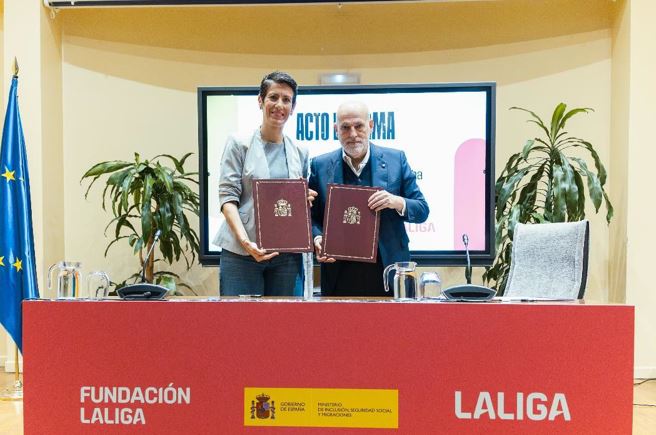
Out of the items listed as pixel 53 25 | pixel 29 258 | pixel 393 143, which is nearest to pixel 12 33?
pixel 53 25

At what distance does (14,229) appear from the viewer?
3.49m

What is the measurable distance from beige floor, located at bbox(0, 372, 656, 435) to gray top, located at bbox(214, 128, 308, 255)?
1.32 m

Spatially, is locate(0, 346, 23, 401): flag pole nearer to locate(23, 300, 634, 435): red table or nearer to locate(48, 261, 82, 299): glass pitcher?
locate(48, 261, 82, 299): glass pitcher

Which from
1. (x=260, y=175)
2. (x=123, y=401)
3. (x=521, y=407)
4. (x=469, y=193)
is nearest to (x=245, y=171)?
(x=260, y=175)

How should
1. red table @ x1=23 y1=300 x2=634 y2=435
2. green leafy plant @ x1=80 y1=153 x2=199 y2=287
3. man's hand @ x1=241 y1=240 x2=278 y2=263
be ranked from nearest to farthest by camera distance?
1. red table @ x1=23 y1=300 x2=634 y2=435
2. man's hand @ x1=241 y1=240 x2=278 y2=263
3. green leafy plant @ x1=80 y1=153 x2=199 y2=287

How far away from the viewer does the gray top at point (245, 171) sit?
2.34 m

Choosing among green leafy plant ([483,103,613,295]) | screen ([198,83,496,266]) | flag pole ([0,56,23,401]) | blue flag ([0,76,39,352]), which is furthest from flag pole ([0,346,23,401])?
green leafy plant ([483,103,613,295])

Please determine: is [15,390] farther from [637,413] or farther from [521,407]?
[637,413]

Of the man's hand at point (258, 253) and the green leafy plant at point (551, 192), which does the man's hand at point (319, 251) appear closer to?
the man's hand at point (258, 253)

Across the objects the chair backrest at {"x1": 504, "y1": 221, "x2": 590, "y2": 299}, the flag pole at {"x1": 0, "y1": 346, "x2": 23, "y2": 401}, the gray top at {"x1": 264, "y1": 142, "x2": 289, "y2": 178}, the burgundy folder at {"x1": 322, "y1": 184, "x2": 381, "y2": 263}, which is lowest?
the flag pole at {"x1": 0, "y1": 346, "x2": 23, "y2": 401}

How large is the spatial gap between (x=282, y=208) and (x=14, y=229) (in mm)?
2302

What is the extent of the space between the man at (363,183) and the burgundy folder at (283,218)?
18.3 inches

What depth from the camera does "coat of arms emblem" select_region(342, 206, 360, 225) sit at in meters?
1.89

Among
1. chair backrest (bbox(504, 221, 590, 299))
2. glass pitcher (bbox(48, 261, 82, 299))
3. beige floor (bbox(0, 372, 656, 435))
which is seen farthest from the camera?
beige floor (bbox(0, 372, 656, 435))
